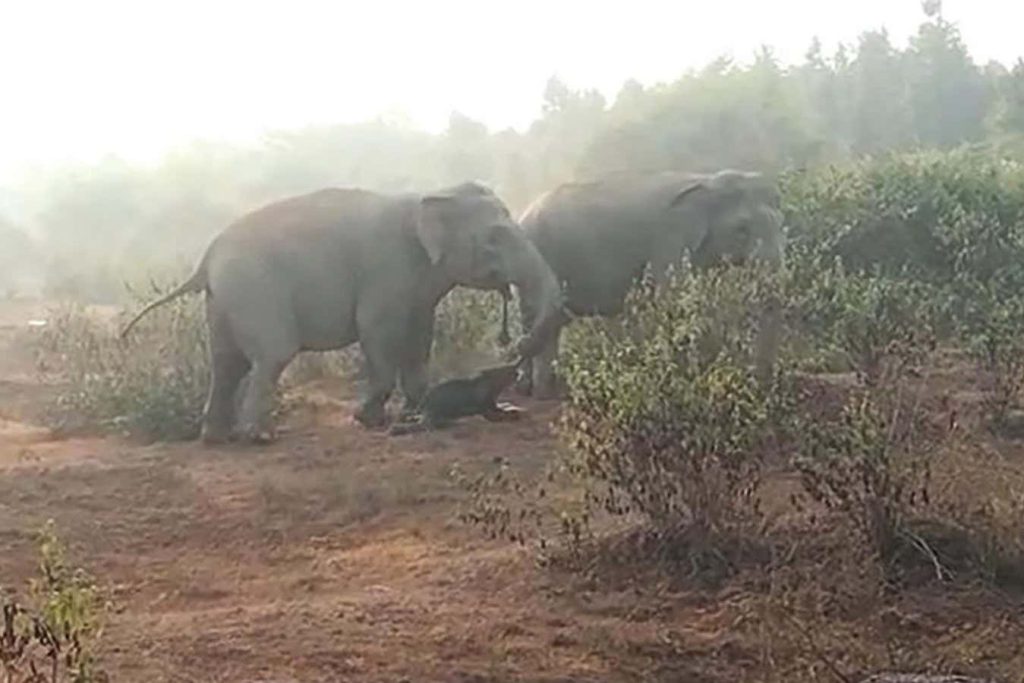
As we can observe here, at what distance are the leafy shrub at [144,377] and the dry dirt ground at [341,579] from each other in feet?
1.42

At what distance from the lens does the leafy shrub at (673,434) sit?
20.6 ft

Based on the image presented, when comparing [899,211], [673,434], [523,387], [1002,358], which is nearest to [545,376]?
[523,387]

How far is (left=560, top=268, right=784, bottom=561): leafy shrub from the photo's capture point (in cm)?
629

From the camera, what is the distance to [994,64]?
121ft

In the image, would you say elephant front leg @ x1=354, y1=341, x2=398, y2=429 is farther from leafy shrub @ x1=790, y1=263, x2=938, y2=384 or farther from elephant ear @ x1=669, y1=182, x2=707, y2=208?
elephant ear @ x1=669, y1=182, x2=707, y2=208

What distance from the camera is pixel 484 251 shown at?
11203 mm

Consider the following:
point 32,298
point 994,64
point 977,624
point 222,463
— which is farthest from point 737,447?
point 994,64

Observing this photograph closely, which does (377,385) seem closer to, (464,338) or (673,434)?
(464,338)

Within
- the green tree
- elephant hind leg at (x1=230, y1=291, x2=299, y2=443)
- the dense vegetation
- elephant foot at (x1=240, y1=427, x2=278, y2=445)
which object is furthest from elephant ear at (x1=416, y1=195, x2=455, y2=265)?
the green tree

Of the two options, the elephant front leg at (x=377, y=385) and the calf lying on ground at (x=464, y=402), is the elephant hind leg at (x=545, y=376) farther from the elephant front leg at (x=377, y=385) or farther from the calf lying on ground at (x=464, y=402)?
the elephant front leg at (x=377, y=385)

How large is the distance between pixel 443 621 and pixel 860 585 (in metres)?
1.41

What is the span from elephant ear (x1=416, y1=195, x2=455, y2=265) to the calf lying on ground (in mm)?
822

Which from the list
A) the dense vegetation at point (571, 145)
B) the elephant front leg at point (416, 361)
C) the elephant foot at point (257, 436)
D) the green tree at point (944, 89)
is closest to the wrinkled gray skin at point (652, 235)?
the elephant front leg at point (416, 361)

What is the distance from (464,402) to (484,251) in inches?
40.4
